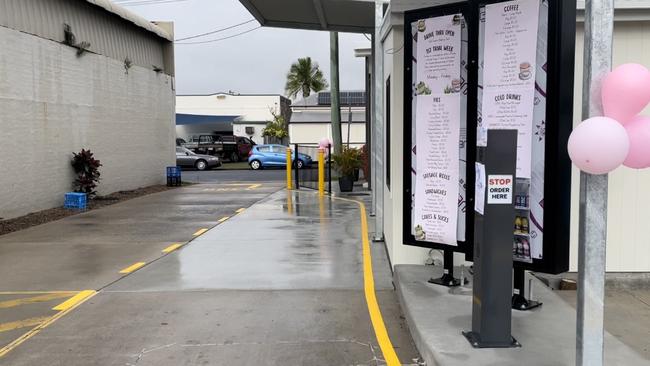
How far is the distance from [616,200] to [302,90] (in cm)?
6669

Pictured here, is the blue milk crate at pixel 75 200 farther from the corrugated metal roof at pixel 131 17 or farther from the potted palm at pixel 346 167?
the potted palm at pixel 346 167

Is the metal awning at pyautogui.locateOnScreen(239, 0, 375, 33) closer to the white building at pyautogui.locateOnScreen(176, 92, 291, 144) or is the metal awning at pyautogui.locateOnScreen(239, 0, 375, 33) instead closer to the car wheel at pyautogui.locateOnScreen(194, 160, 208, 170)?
the car wheel at pyautogui.locateOnScreen(194, 160, 208, 170)

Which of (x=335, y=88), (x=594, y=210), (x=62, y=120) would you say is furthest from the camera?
(x=335, y=88)

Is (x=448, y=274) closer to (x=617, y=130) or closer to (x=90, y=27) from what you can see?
(x=617, y=130)

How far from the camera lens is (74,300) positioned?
647 centimetres

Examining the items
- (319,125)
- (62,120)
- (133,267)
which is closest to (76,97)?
(62,120)

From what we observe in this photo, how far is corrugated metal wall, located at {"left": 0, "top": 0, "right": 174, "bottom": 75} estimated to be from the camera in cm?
1348

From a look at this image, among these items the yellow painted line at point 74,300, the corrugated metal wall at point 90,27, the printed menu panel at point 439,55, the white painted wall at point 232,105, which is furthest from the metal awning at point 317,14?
the white painted wall at point 232,105

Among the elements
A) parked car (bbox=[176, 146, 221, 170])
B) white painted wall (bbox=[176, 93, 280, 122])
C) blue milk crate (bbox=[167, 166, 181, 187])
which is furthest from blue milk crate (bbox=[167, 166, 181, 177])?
white painted wall (bbox=[176, 93, 280, 122])

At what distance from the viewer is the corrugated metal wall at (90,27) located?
44.2ft

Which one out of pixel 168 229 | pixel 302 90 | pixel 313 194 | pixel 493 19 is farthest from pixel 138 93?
pixel 302 90

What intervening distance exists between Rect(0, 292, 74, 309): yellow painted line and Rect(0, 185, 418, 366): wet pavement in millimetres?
448

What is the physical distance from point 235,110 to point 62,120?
44860mm

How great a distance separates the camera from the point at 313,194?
1838 cm
